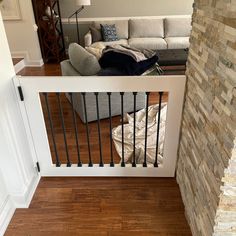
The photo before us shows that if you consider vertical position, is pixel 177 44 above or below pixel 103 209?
above

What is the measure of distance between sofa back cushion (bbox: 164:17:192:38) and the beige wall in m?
0.48

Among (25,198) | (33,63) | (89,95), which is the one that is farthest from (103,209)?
(33,63)

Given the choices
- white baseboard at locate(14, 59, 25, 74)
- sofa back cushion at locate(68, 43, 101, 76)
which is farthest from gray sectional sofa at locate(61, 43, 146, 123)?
white baseboard at locate(14, 59, 25, 74)

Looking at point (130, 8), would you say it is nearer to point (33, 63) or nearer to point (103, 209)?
point (33, 63)

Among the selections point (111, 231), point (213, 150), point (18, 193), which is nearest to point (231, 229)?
point (213, 150)

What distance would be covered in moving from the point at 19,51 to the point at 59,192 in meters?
4.11

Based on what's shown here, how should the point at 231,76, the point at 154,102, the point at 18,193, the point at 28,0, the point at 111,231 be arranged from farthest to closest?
the point at 28,0 < the point at 154,102 < the point at 18,193 < the point at 111,231 < the point at 231,76

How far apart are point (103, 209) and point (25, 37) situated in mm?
4345

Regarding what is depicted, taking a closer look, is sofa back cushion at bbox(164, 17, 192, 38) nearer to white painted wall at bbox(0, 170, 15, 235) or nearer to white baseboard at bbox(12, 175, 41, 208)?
white baseboard at bbox(12, 175, 41, 208)

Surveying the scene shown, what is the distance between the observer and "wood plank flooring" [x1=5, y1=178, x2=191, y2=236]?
1503 mm

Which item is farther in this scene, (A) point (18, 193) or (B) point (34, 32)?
(B) point (34, 32)

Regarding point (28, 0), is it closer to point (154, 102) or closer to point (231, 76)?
point (154, 102)

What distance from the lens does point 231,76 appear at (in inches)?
33.4

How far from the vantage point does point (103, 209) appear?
164 centimetres
